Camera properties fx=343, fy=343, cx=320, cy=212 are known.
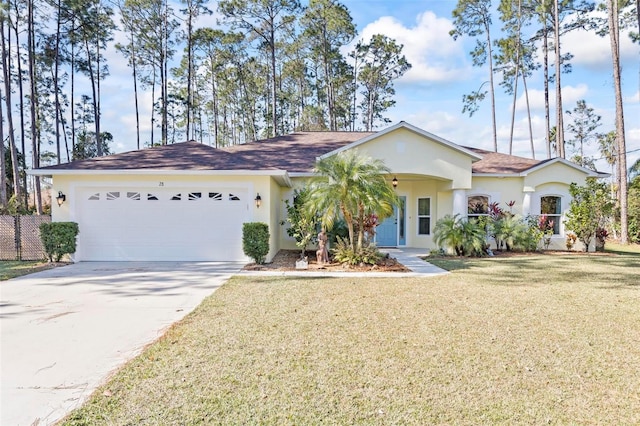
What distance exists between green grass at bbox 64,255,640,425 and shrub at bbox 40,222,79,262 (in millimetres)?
6452

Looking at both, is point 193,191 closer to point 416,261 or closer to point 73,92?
point 416,261

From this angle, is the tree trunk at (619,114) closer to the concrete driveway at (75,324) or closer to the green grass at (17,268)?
the concrete driveway at (75,324)

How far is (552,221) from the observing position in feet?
43.6

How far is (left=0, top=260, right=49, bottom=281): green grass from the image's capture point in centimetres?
812

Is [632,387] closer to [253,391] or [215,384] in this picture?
[253,391]

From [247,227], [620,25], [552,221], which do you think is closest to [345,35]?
[620,25]

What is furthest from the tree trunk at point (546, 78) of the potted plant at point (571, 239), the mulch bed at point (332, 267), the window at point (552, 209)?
the mulch bed at point (332, 267)

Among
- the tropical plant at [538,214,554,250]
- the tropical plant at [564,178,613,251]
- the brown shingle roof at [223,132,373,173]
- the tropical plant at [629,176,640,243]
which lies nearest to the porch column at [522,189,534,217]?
the tropical plant at [538,214,554,250]

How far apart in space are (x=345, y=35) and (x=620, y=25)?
1651cm

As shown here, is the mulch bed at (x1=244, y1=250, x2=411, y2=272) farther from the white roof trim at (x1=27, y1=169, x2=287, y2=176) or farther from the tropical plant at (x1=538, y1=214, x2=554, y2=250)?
the tropical plant at (x1=538, y1=214, x2=554, y2=250)

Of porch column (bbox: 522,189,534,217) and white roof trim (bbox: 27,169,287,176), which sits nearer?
white roof trim (bbox: 27,169,287,176)

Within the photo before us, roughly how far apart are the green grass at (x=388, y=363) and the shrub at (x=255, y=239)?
327 cm

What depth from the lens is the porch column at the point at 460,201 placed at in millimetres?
12562

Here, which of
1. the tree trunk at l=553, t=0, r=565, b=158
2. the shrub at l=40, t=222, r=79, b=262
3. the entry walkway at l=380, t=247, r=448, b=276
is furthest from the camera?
the tree trunk at l=553, t=0, r=565, b=158
